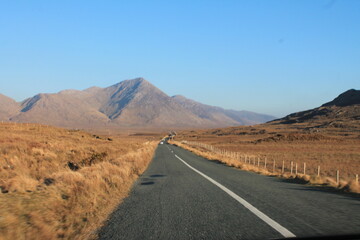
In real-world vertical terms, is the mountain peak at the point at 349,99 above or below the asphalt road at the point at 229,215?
above

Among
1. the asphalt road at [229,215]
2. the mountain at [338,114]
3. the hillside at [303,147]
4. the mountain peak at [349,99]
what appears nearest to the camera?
the asphalt road at [229,215]

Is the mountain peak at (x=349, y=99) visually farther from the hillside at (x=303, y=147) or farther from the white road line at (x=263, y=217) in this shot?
the white road line at (x=263, y=217)

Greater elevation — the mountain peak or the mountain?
the mountain peak

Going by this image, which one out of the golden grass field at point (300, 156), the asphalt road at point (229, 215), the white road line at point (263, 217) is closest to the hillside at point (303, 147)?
the golden grass field at point (300, 156)

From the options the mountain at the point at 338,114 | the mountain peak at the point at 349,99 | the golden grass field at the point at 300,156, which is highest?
the mountain peak at the point at 349,99

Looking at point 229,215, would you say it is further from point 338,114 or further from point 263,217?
point 338,114

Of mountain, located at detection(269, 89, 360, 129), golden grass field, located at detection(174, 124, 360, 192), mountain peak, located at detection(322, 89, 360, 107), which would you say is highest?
mountain peak, located at detection(322, 89, 360, 107)

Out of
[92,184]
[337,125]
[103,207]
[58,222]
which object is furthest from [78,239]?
[337,125]

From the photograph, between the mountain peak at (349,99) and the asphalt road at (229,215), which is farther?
the mountain peak at (349,99)

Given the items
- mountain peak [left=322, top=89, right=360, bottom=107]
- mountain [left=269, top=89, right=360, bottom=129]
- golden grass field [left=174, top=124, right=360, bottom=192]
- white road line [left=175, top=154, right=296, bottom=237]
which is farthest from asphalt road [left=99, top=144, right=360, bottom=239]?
mountain peak [left=322, top=89, right=360, bottom=107]

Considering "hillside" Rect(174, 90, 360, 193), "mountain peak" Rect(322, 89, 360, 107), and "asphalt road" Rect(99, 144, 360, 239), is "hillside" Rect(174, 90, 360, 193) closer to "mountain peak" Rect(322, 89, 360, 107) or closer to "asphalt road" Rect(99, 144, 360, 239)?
"mountain peak" Rect(322, 89, 360, 107)

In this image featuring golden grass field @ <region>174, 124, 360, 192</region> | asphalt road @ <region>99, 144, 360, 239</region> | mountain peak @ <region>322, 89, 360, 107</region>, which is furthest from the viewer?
mountain peak @ <region>322, 89, 360, 107</region>

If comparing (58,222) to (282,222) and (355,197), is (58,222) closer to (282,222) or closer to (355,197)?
(282,222)

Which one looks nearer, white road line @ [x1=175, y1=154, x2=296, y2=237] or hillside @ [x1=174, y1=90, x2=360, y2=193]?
white road line @ [x1=175, y1=154, x2=296, y2=237]
